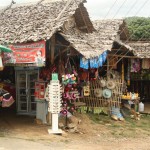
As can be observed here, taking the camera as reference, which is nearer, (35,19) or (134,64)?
(35,19)

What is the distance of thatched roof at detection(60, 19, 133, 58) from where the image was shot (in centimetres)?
1147

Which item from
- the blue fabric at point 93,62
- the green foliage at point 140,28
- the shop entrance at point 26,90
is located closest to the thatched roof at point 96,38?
the blue fabric at point 93,62

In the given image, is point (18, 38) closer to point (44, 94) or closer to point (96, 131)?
point (44, 94)

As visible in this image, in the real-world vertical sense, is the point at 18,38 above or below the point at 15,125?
above

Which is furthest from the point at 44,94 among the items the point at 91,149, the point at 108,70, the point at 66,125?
the point at 108,70

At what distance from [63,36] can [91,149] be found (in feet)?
12.7

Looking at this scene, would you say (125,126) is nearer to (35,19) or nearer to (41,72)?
(41,72)

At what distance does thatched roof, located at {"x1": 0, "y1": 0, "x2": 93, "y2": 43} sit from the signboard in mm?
223

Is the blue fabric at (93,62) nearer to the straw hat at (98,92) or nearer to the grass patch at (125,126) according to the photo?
the straw hat at (98,92)

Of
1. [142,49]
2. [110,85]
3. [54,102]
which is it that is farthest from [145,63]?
[54,102]

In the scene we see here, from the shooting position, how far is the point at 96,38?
46.9 ft

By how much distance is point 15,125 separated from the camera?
38.4ft

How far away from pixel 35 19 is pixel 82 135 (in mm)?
4452

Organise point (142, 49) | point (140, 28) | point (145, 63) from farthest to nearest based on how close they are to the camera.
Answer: point (140, 28), point (142, 49), point (145, 63)
